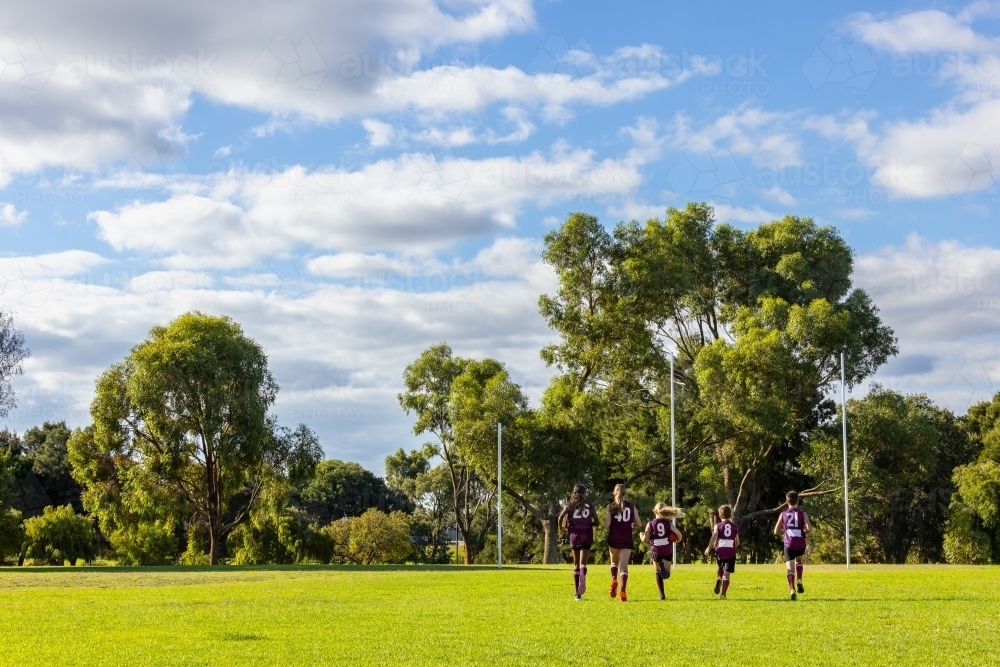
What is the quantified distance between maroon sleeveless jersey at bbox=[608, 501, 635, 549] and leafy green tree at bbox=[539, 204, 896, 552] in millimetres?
33963

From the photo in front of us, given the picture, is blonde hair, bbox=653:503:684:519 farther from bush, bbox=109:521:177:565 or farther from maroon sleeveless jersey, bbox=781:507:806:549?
bush, bbox=109:521:177:565

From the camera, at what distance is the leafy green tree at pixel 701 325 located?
53.2m

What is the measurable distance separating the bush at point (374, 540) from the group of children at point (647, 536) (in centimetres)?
5347

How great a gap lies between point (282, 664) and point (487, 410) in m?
44.1

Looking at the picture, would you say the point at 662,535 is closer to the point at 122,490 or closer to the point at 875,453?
the point at 875,453

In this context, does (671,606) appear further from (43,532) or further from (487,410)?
(43,532)

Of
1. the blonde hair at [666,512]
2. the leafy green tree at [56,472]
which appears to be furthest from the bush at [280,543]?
the blonde hair at [666,512]

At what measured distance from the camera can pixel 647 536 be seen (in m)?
20.2

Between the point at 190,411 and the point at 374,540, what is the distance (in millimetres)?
22312

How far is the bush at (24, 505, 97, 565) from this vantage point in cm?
5828

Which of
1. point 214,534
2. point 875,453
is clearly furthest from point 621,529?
point 214,534

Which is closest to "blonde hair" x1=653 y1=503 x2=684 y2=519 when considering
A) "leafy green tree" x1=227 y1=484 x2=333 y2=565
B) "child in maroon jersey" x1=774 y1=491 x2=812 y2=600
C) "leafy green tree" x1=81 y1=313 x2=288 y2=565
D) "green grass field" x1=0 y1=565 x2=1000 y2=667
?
"green grass field" x1=0 y1=565 x2=1000 y2=667

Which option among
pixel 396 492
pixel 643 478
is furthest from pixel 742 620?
pixel 396 492

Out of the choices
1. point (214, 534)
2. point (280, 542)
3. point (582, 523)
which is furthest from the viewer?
point (280, 542)
